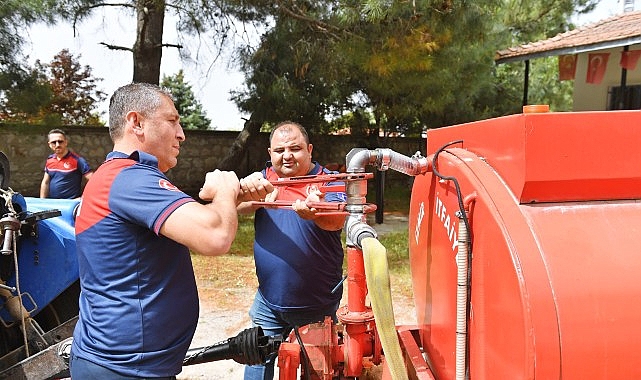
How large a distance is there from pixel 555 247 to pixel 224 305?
184 inches

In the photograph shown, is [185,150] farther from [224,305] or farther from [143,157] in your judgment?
[143,157]

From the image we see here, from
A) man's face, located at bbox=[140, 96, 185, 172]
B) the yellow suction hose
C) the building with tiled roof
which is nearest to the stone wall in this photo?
the building with tiled roof

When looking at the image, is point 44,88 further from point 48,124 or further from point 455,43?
point 455,43

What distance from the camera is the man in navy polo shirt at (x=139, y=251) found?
1.60m

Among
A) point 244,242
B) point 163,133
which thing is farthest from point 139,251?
point 244,242

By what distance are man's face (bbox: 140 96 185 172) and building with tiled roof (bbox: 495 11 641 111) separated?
27.6 feet

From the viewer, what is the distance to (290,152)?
271 cm

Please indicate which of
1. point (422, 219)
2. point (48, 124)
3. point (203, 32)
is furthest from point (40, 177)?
point (422, 219)

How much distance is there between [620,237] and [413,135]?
14450 mm

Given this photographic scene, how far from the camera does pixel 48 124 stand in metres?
9.31

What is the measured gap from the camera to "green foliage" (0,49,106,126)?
8.09 m

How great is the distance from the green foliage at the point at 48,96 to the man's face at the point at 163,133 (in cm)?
731

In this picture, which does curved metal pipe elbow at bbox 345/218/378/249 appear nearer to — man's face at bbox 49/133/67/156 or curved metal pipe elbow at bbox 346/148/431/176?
curved metal pipe elbow at bbox 346/148/431/176

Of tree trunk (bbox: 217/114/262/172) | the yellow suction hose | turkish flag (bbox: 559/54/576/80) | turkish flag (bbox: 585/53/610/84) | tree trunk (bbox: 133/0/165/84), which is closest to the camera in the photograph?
the yellow suction hose
